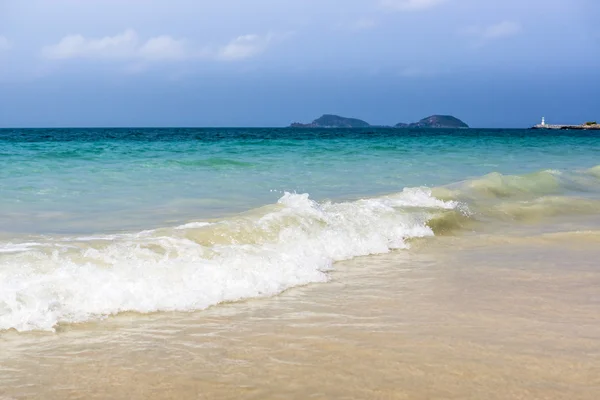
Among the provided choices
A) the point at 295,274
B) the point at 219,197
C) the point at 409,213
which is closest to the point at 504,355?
the point at 295,274

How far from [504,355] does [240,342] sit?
155 centimetres

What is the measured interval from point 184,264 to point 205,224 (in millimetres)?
1873

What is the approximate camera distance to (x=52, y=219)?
8.54 metres

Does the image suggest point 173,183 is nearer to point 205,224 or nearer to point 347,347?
point 205,224

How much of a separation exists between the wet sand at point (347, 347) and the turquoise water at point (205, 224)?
0.36m

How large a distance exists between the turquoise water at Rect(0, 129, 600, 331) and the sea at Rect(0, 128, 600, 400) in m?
0.03

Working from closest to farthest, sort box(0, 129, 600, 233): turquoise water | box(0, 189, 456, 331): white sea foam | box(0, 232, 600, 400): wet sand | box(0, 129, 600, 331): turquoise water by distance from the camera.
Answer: box(0, 232, 600, 400): wet sand, box(0, 189, 456, 331): white sea foam, box(0, 129, 600, 331): turquoise water, box(0, 129, 600, 233): turquoise water

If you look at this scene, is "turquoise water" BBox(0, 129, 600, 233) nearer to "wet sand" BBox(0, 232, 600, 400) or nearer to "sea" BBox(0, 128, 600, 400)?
"sea" BBox(0, 128, 600, 400)

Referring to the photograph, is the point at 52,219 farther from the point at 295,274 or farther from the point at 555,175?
the point at 555,175

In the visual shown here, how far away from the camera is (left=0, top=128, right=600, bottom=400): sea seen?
10.6 ft

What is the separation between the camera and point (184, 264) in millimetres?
5340

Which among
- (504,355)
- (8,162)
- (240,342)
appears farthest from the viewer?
(8,162)

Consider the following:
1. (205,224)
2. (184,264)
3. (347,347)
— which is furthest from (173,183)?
(347,347)

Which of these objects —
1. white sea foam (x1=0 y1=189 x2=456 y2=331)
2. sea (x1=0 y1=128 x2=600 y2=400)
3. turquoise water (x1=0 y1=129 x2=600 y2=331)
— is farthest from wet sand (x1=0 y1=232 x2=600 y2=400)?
turquoise water (x1=0 y1=129 x2=600 y2=331)
